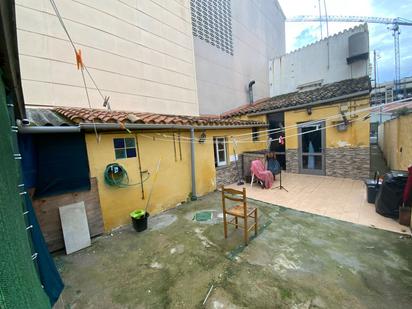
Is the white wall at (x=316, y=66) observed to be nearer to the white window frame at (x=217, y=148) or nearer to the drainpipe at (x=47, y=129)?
the white window frame at (x=217, y=148)

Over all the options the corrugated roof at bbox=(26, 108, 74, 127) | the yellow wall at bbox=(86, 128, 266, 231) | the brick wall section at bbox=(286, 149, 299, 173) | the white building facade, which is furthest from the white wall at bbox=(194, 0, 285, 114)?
the corrugated roof at bbox=(26, 108, 74, 127)

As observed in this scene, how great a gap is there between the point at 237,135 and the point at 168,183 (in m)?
3.92

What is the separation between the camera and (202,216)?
480 centimetres

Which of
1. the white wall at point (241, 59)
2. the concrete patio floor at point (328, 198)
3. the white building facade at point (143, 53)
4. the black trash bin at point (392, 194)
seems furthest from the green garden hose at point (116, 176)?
the black trash bin at point (392, 194)

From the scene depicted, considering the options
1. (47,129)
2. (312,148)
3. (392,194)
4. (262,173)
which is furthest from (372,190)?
(47,129)

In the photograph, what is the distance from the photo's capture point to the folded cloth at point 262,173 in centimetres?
666

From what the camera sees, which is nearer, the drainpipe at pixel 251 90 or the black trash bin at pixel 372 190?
the black trash bin at pixel 372 190

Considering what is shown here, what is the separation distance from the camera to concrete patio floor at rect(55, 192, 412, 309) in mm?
2344

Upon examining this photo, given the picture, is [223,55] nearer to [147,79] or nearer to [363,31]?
[147,79]

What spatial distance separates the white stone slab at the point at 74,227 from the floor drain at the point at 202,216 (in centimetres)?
237

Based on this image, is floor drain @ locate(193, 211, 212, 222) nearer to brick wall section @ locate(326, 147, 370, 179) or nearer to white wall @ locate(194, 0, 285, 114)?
white wall @ locate(194, 0, 285, 114)

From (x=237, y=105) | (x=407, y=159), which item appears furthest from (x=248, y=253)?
(x=237, y=105)

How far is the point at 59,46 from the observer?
4.60 m

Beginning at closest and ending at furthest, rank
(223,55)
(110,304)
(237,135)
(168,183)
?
(110,304) < (168,183) < (237,135) < (223,55)
